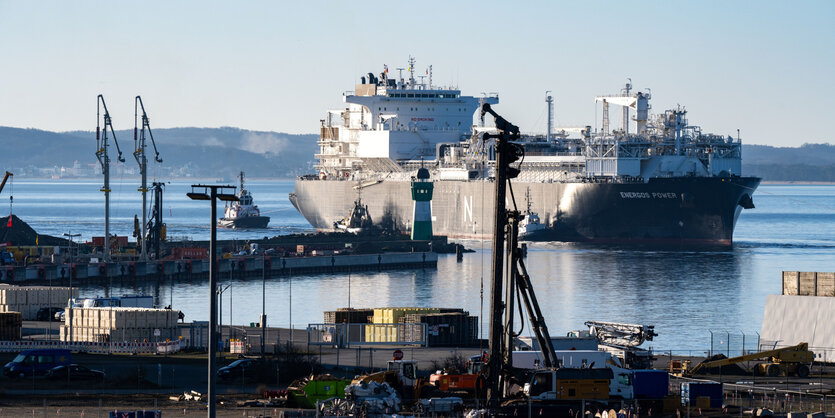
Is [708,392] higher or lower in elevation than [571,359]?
lower

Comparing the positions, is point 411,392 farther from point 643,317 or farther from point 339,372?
point 643,317

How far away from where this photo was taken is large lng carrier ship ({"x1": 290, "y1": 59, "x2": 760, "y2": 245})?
315 feet

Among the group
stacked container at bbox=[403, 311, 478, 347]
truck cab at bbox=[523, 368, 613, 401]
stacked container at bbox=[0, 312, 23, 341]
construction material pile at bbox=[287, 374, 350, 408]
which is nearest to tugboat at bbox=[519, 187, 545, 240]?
stacked container at bbox=[403, 311, 478, 347]

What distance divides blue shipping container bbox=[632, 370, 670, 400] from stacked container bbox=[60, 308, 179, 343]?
16159mm

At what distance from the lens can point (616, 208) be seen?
318 ft

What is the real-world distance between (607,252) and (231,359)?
61.3 meters

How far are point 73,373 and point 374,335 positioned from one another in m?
12.2

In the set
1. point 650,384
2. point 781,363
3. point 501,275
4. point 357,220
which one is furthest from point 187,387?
Result: point 357,220

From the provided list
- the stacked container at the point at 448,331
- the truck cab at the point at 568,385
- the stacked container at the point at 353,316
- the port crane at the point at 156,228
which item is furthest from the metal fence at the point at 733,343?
the port crane at the point at 156,228

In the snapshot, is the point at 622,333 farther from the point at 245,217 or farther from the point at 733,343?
the point at 245,217

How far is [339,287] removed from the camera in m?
70.1

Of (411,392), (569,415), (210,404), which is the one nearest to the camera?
(210,404)

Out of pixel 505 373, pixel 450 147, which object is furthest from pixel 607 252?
pixel 505 373

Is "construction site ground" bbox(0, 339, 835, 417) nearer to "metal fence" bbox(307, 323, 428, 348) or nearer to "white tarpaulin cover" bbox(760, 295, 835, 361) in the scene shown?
"white tarpaulin cover" bbox(760, 295, 835, 361)
